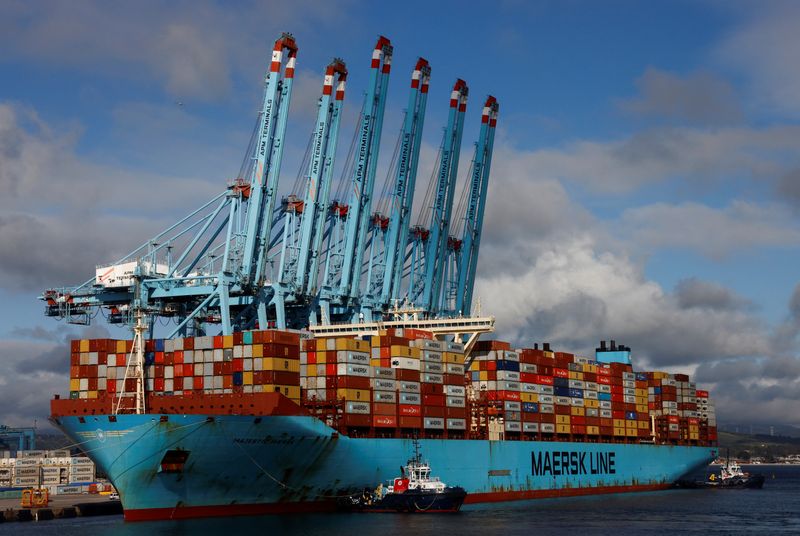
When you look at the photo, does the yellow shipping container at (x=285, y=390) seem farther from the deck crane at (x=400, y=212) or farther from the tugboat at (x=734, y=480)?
the tugboat at (x=734, y=480)

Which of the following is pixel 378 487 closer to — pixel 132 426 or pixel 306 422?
pixel 306 422

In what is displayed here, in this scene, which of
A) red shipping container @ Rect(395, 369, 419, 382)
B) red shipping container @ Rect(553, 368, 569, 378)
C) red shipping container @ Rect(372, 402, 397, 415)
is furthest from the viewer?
red shipping container @ Rect(553, 368, 569, 378)

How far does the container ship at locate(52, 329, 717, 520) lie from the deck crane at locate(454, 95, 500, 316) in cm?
2415

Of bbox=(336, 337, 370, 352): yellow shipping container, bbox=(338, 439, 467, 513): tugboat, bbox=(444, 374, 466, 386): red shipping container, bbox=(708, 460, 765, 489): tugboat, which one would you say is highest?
bbox=(336, 337, 370, 352): yellow shipping container

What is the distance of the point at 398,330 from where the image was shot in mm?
66688

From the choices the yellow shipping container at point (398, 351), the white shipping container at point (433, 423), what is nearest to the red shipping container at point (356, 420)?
the yellow shipping container at point (398, 351)

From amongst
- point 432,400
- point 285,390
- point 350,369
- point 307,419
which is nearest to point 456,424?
point 432,400

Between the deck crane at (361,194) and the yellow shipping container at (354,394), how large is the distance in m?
20.6

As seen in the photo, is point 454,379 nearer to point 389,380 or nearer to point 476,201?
point 389,380

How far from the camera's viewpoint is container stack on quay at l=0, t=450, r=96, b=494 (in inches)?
4491

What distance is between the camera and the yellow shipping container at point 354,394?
58.8 meters

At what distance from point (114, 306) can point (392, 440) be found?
84.9 feet

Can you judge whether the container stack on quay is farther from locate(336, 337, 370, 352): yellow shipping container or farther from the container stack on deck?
locate(336, 337, 370, 352): yellow shipping container

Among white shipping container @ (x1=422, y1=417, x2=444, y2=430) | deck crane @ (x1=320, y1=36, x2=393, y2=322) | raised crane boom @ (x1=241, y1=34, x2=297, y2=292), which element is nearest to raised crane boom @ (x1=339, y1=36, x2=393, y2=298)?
deck crane @ (x1=320, y1=36, x2=393, y2=322)
